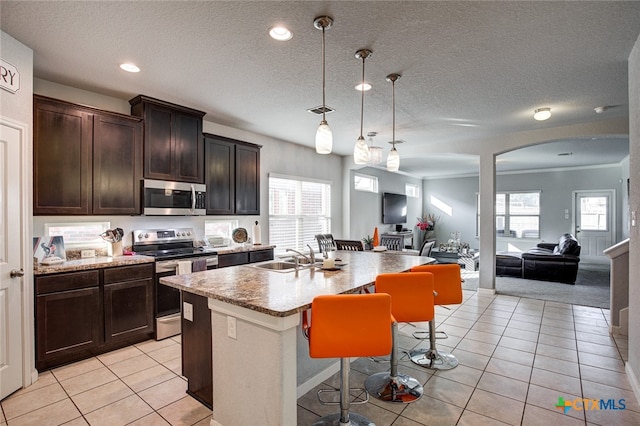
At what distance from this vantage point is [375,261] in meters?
3.25

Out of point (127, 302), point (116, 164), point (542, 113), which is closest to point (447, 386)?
point (127, 302)

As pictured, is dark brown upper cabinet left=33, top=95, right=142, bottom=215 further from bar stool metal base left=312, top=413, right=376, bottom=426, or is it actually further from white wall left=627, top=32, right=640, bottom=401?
white wall left=627, top=32, right=640, bottom=401

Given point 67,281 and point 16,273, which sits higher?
point 16,273

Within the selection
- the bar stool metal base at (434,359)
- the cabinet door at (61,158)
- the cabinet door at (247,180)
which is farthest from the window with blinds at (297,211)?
the bar stool metal base at (434,359)

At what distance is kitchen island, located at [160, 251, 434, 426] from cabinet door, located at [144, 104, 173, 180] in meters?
1.88

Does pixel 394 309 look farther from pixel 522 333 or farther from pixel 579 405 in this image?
pixel 522 333

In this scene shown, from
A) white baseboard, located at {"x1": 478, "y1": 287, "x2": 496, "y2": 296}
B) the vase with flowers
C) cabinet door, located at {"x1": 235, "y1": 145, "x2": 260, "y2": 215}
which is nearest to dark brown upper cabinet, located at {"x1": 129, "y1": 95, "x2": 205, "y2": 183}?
cabinet door, located at {"x1": 235, "y1": 145, "x2": 260, "y2": 215}

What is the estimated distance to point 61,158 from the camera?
3.06 meters

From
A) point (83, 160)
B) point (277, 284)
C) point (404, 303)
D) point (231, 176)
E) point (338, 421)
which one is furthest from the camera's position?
point (231, 176)

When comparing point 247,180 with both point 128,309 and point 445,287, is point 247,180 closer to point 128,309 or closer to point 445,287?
point 128,309

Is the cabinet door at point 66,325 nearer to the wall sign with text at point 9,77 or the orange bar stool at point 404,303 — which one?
the wall sign with text at point 9,77

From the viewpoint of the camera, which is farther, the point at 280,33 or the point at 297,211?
the point at 297,211

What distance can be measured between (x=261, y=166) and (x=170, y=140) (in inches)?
71.0

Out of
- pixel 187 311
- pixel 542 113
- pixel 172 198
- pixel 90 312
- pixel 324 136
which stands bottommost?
pixel 90 312
